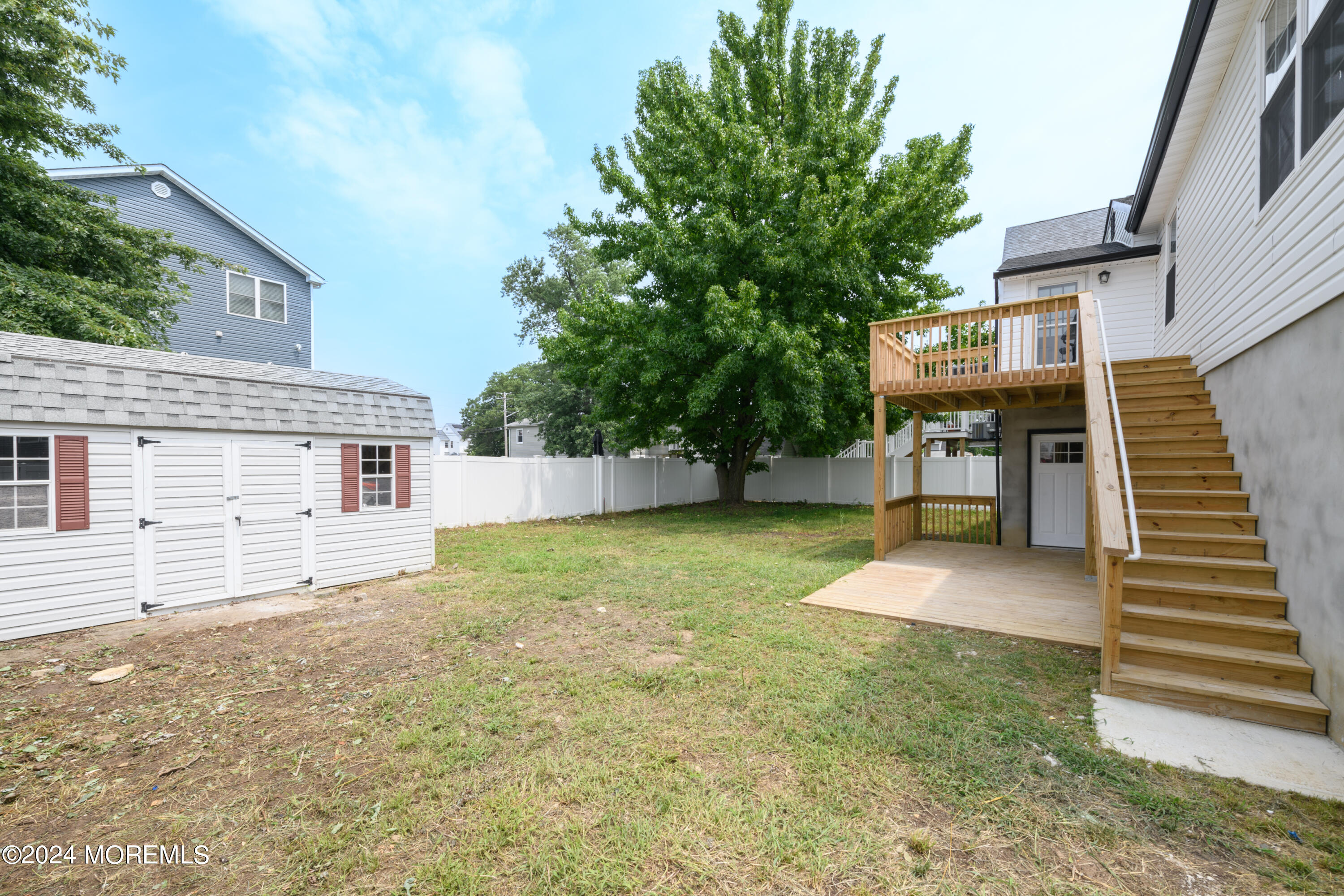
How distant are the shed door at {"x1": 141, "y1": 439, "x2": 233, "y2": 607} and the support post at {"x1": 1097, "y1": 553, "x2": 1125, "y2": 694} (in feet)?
26.4

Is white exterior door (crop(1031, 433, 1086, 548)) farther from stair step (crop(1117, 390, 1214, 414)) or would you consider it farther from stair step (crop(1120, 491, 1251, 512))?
stair step (crop(1120, 491, 1251, 512))

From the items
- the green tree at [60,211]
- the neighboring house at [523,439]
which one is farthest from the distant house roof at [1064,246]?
the neighboring house at [523,439]

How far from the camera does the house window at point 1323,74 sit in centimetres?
326

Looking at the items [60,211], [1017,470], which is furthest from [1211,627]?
[60,211]

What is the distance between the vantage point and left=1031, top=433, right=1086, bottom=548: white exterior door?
9.09m

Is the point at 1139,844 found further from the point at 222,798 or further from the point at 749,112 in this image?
the point at 749,112

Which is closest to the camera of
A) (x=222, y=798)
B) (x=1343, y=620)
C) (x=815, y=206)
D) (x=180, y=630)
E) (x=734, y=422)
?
(x=222, y=798)

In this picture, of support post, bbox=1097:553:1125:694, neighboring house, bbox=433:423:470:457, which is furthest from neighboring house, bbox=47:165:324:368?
neighboring house, bbox=433:423:470:457

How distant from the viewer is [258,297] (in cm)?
1488

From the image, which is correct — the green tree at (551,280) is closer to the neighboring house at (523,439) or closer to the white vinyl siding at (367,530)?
the neighboring house at (523,439)

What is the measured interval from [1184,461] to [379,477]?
9032 millimetres

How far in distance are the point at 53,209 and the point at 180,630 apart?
1053 cm

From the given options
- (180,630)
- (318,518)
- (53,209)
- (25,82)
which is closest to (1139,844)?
(180,630)

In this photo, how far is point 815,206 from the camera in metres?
11.8
